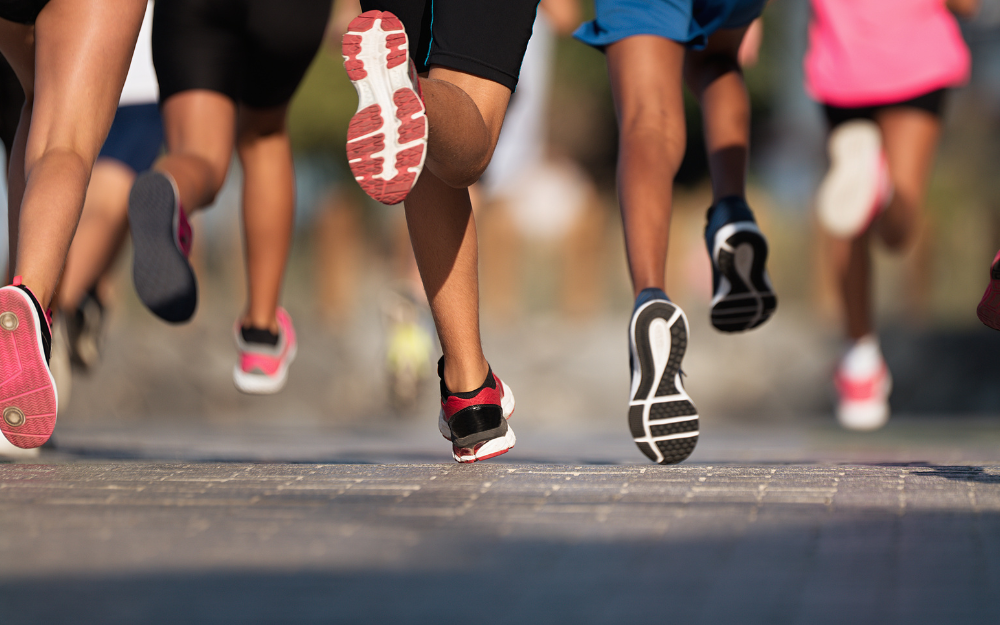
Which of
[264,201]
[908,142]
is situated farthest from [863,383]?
[264,201]

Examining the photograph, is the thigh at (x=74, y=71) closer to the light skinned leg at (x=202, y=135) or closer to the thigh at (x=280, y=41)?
the light skinned leg at (x=202, y=135)

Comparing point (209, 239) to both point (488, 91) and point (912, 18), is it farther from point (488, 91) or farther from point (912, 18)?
point (488, 91)

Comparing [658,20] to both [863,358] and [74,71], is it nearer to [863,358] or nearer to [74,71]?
[74,71]

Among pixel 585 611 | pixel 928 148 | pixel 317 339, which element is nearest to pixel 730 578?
pixel 585 611

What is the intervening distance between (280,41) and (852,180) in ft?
7.51

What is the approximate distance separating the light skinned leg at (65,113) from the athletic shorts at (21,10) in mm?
23

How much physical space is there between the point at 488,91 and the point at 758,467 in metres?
0.99

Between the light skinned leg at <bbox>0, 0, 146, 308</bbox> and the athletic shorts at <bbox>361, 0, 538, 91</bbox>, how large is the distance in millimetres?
753

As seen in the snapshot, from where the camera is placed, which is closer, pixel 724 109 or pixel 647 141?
pixel 647 141

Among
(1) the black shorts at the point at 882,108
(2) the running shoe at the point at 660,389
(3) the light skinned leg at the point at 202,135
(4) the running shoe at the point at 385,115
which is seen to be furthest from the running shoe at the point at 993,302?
(1) the black shorts at the point at 882,108

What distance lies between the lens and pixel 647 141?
281 centimetres

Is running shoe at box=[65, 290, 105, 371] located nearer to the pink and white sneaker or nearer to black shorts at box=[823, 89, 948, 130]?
the pink and white sneaker

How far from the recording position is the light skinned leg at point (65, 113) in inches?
96.4

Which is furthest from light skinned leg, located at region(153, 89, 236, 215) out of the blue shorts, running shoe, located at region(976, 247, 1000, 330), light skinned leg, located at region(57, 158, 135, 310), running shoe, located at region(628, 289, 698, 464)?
running shoe, located at region(976, 247, 1000, 330)
